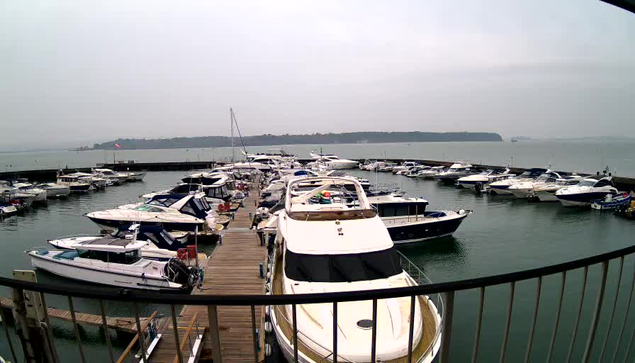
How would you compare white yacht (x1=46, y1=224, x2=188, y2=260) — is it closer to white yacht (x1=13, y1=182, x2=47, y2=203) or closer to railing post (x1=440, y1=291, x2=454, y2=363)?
railing post (x1=440, y1=291, x2=454, y2=363)

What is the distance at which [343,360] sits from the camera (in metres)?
5.07

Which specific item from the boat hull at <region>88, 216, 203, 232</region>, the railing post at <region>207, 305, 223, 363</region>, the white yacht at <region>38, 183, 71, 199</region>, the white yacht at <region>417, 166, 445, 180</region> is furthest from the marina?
the white yacht at <region>417, 166, 445, 180</region>

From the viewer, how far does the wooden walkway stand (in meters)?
7.11

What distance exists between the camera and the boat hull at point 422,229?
18219mm

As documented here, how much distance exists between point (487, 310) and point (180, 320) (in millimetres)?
9932

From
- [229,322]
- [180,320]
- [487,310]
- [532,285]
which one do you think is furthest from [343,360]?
[532,285]

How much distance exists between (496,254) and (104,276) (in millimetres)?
17965

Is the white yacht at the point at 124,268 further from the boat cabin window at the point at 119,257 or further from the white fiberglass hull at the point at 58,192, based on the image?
the white fiberglass hull at the point at 58,192

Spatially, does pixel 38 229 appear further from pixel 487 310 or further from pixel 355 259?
pixel 487 310

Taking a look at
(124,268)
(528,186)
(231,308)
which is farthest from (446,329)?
(528,186)

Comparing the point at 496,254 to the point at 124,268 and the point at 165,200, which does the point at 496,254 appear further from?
the point at 165,200

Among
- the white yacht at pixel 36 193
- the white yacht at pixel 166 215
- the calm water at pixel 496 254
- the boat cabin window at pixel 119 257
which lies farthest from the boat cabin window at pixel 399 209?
the white yacht at pixel 36 193

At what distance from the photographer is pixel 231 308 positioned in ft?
29.2

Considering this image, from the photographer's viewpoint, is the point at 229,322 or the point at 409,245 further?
the point at 409,245
